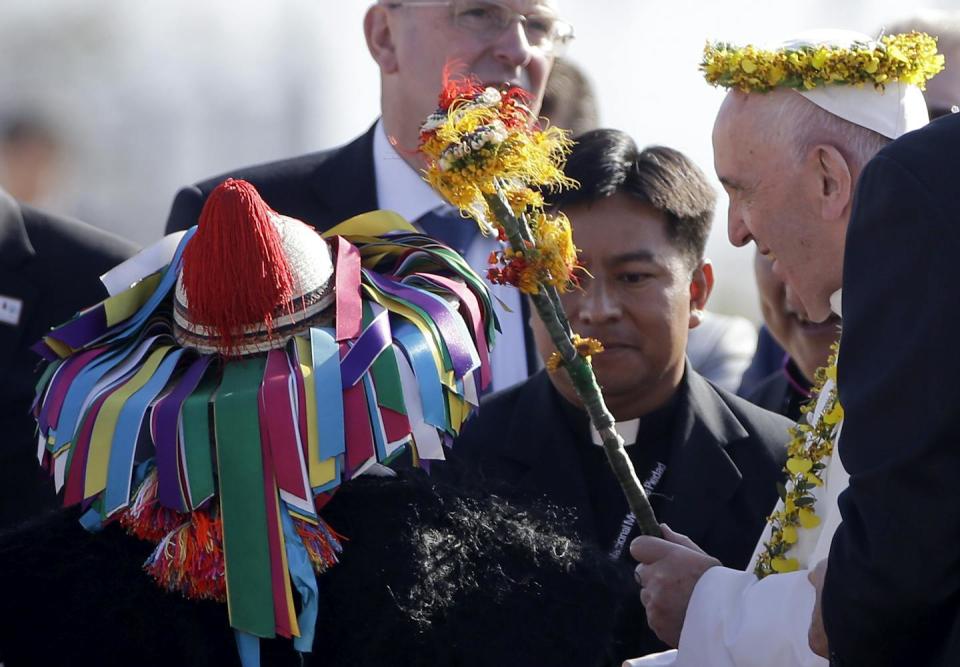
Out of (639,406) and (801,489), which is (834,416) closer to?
(801,489)

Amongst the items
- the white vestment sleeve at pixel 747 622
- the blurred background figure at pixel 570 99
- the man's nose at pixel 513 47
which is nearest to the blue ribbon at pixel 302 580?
the white vestment sleeve at pixel 747 622

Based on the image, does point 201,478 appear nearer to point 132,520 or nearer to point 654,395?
point 132,520

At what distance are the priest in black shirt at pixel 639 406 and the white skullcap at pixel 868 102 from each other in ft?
2.44

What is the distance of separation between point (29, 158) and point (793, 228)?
5.79 metres

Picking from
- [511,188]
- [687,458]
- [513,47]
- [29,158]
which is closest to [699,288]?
[687,458]

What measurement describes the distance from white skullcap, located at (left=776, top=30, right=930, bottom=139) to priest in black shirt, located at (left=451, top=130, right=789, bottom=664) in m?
0.74

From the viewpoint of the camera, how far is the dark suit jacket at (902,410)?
2.09 meters

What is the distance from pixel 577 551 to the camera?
268cm

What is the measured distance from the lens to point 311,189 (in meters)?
4.20

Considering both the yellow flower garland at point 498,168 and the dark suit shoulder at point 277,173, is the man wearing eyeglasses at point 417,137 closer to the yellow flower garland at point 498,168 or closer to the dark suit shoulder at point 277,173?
the dark suit shoulder at point 277,173

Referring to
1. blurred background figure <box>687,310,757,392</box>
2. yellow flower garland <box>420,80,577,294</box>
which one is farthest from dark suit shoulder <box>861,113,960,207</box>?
blurred background figure <box>687,310,757,392</box>

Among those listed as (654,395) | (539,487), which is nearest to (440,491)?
(539,487)

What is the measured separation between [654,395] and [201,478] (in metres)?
1.48

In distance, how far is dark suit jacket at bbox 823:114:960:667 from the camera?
82.2 inches
